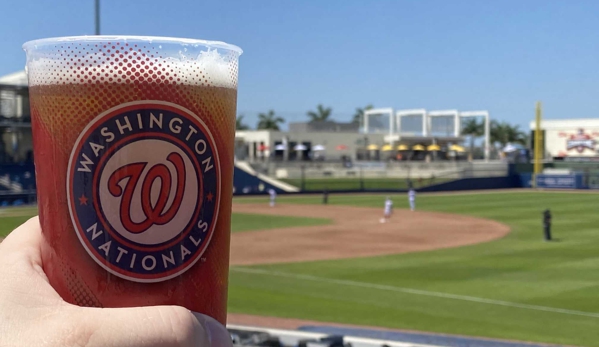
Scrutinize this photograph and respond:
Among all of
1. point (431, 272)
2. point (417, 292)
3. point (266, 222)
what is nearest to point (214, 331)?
point (417, 292)

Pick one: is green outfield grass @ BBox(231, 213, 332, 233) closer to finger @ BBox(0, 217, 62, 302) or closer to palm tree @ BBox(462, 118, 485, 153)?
finger @ BBox(0, 217, 62, 302)

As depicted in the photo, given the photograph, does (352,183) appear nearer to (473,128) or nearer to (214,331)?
(473,128)

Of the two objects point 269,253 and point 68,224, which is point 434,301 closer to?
point 269,253

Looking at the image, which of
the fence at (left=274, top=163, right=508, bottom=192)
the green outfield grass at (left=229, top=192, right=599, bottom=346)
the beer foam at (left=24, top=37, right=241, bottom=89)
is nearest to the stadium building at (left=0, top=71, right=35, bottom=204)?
the green outfield grass at (left=229, top=192, right=599, bottom=346)

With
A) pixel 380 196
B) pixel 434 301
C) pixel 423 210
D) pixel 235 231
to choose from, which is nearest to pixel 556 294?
pixel 434 301

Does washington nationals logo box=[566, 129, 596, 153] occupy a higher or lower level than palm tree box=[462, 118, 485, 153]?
lower
